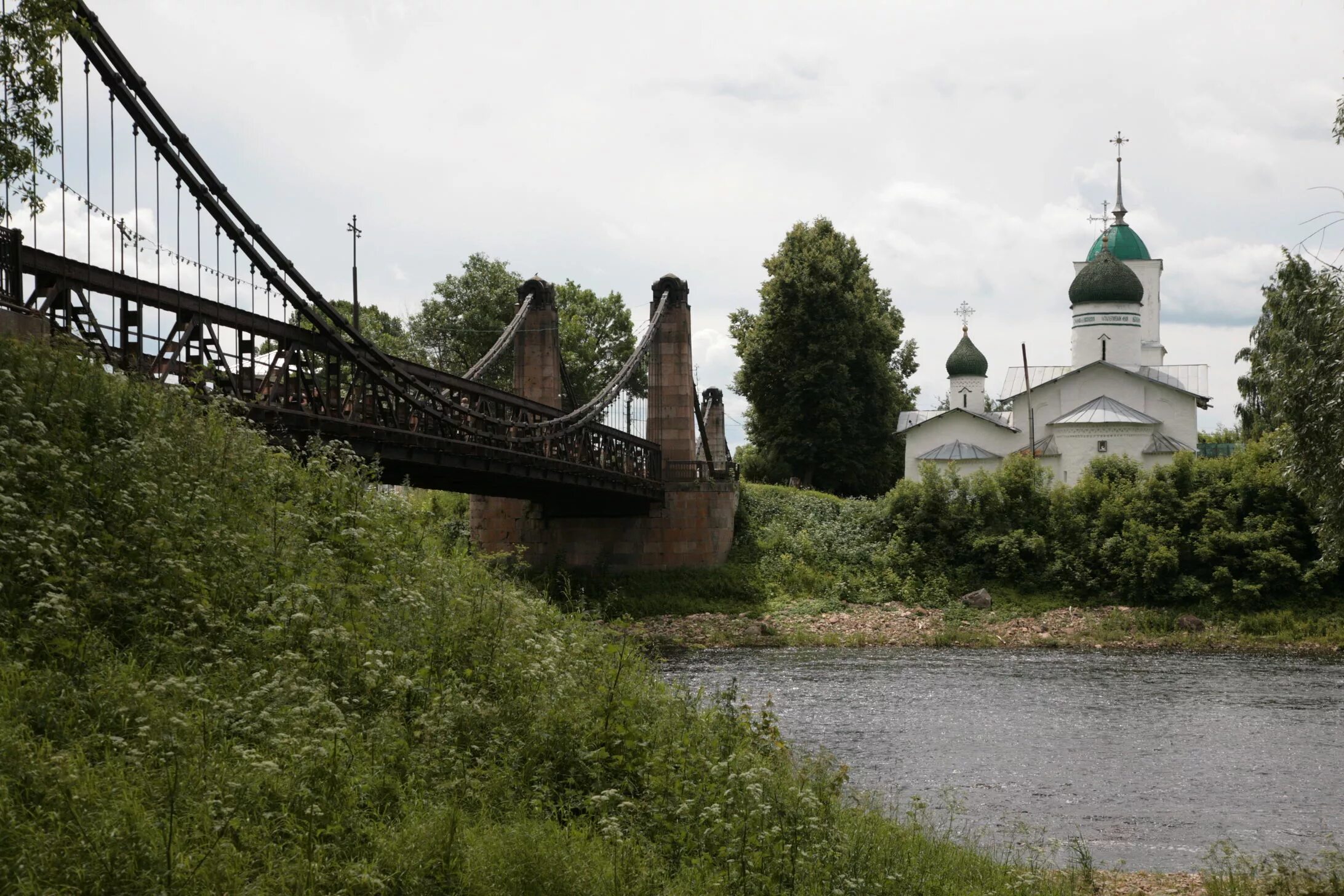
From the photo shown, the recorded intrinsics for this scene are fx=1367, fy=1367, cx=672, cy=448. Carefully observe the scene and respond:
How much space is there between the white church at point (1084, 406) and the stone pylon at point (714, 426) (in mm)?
6461

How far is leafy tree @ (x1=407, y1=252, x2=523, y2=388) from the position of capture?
55531 millimetres

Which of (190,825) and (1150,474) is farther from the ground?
(1150,474)

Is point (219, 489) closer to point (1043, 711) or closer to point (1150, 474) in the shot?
point (1043, 711)

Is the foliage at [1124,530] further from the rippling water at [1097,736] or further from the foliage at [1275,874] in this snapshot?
the foliage at [1275,874]

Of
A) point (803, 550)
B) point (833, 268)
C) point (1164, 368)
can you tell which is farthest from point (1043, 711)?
point (1164, 368)

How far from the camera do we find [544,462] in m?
26.7

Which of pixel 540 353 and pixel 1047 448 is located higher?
pixel 540 353

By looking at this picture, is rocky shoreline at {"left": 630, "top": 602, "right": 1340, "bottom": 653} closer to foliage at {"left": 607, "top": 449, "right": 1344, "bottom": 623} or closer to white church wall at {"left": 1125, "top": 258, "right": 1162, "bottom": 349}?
foliage at {"left": 607, "top": 449, "right": 1344, "bottom": 623}

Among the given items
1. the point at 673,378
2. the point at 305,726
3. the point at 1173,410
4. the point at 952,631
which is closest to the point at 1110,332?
the point at 1173,410

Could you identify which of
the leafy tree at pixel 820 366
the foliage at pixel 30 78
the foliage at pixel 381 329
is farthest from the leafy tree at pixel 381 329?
the foliage at pixel 30 78

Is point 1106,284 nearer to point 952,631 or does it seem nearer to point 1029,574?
point 1029,574

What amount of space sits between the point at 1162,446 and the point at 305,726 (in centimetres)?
4466

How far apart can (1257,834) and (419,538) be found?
8694 millimetres

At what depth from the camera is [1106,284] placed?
2240 inches
